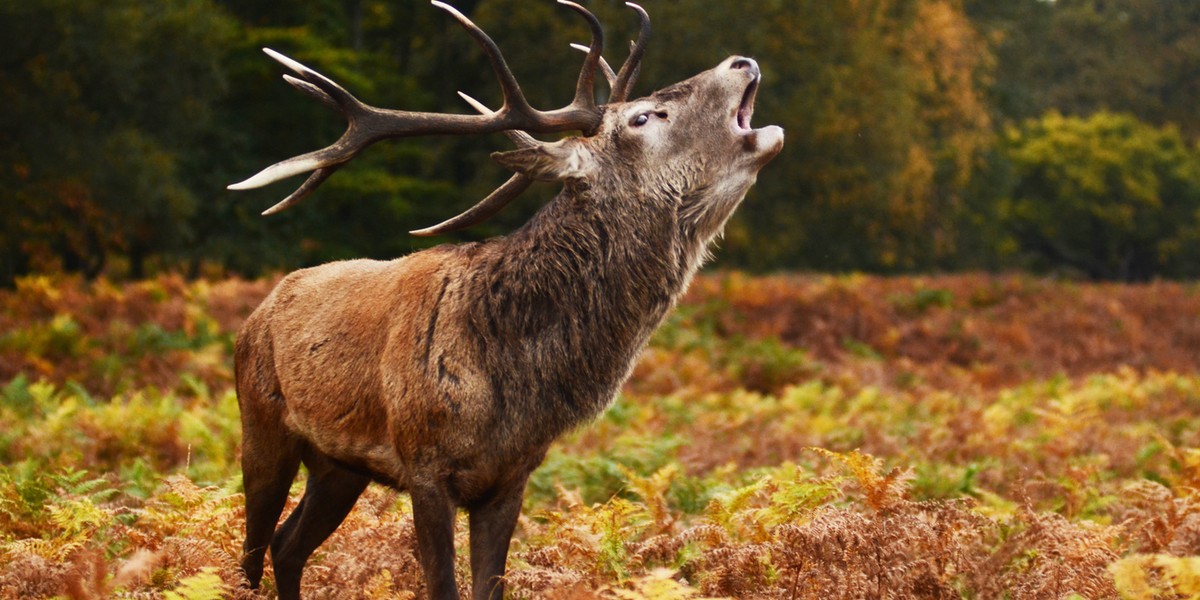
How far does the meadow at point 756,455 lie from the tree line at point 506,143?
3.32 m

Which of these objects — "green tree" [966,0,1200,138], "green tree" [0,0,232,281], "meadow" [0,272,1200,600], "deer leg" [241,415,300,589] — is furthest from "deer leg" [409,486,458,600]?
"green tree" [966,0,1200,138]

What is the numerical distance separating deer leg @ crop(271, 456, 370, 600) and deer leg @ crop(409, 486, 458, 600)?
920mm

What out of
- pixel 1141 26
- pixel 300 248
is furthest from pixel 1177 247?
pixel 300 248

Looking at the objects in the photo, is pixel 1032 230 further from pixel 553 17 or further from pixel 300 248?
pixel 300 248

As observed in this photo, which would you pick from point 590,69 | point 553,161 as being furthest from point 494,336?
point 590,69

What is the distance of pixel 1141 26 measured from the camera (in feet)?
175

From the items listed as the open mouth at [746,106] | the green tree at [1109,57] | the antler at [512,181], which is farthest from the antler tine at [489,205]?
the green tree at [1109,57]

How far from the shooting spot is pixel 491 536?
14.6ft

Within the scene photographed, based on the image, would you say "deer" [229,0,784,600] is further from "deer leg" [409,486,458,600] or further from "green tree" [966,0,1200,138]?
"green tree" [966,0,1200,138]

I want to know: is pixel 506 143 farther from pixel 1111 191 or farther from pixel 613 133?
pixel 1111 191

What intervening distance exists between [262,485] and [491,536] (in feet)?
4.14

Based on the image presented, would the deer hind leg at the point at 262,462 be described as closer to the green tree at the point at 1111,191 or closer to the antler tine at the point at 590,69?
the antler tine at the point at 590,69

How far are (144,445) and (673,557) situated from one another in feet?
17.7

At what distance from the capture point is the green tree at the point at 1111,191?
42.9 m
